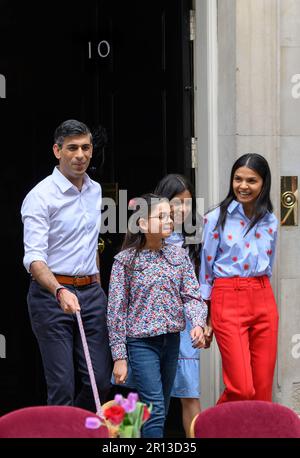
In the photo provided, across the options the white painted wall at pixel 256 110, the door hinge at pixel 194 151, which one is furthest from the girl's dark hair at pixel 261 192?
the door hinge at pixel 194 151

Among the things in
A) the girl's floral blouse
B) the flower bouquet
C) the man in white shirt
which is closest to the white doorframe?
the man in white shirt

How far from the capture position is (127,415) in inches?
109

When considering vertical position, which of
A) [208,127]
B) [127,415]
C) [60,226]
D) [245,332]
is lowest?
[245,332]

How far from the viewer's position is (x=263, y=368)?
17.5 ft

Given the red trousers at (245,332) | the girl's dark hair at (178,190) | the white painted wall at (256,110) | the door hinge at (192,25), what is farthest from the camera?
the door hinge at (192,25)

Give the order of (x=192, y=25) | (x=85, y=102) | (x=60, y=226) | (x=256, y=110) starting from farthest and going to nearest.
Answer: (x=85, y=102) < (x=192, y=25) < (x=256, y=110) < (x=60, y=226)

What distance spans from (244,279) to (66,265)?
0.95 metres

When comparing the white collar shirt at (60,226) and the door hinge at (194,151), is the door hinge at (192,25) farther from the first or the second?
the white collar shirt at (60,226)

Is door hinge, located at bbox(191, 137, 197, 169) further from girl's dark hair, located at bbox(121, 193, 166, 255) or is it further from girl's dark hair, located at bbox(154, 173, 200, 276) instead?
girl's dark hair, located at bbox(121, 193, 166, 255)

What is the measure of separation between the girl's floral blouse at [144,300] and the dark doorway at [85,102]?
1.68 metres

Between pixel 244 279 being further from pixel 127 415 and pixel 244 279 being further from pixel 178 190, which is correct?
pixel 127 415

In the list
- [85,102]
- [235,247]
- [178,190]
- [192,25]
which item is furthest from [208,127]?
[235,247]

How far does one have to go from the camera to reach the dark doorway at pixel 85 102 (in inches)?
262
